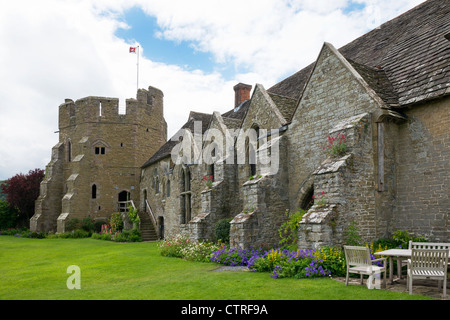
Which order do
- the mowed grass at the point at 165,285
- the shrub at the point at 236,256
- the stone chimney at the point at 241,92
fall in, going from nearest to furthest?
1. the mowed grass at the point at 165,285
2. the shrub at the point at 236,256
3. the stone chimney at the point at 241,92

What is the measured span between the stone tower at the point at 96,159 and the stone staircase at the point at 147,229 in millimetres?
4144

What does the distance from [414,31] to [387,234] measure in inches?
321

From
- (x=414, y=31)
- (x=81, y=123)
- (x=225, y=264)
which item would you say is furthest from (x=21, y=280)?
(x=81, y=123)

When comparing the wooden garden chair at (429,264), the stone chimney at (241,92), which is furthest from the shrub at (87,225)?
the wooden garden chair at (429,264)

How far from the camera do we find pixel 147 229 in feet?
91.2

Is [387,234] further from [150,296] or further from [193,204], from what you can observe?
[193,204]

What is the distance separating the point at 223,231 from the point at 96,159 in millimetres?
20821

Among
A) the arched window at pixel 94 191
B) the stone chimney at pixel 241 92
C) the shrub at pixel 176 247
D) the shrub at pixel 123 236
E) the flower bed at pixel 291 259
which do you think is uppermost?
the stone chimney at pixel 241 92

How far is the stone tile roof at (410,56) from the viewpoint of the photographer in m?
10.5

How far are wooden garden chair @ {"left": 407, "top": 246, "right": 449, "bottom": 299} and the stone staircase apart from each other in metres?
22.5

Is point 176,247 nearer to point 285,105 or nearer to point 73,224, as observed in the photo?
point 285,105

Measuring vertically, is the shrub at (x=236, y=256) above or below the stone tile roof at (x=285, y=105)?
below

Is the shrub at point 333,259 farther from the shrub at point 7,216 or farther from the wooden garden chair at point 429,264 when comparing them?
the shrub at point 7,216

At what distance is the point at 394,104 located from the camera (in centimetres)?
1083
